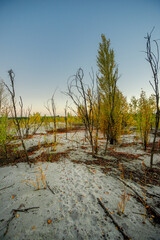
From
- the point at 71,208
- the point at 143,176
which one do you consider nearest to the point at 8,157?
the point at 71,208

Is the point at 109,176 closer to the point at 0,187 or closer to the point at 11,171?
the point at 0,187

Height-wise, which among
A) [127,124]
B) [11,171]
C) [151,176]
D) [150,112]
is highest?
[150,112]

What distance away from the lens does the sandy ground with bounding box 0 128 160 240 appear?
48.6 inches

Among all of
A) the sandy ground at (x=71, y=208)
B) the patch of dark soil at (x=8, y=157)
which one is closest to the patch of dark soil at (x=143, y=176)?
the sandy ground at (x=71, y=208)

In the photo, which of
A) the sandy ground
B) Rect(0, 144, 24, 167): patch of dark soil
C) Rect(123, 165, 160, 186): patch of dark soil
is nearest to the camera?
the sandy ground

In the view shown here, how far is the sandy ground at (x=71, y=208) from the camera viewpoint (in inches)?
48.6

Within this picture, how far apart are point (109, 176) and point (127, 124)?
14.3 feet

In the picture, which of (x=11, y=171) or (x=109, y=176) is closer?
(x=109, y=176)

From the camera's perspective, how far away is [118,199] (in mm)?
1779

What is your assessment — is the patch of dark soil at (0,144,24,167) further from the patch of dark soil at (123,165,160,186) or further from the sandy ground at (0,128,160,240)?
the patch of dark soil at (123,165,160,186)

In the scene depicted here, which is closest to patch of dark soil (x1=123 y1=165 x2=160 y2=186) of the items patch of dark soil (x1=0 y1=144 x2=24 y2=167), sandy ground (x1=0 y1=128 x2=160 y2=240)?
sandy ground (x1=0 y1=128 x2=160 y2=240)

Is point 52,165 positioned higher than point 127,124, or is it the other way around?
point 127,124

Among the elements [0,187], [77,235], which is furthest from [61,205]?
[0,187]

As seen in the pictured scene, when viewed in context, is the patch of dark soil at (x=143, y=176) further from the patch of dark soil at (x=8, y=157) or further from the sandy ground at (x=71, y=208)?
the patch of dark soil at (x=8, y=157)
